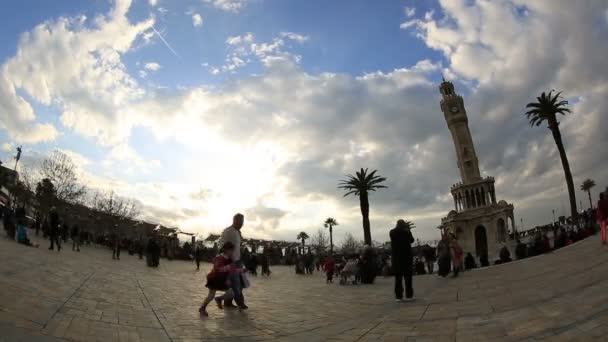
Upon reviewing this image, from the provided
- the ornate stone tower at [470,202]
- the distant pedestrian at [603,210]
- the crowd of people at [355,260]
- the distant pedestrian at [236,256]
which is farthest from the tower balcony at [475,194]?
the distant pedestrian at [236,256]

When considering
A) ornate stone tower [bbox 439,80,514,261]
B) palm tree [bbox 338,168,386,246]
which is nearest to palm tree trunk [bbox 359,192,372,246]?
palm tree [bbox 338,168,386,246]

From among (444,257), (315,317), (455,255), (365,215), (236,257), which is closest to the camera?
(315,317)

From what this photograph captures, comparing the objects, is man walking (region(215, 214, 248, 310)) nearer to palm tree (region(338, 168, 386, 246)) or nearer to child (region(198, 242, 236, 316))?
child (region(198, 242, 236, 316))

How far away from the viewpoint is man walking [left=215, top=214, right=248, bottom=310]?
245 inches

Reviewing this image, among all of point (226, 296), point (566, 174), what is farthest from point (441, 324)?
point (566, 174)

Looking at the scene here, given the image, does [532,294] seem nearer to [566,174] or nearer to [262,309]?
[262,309]

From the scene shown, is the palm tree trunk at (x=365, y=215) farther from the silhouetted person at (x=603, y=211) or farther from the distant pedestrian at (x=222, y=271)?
the distant pedestrian at (x=222, y=271)

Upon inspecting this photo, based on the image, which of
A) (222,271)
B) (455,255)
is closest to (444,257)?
(455,255)

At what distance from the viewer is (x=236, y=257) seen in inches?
252

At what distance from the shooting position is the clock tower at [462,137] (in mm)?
61500

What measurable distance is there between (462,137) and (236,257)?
209 feet

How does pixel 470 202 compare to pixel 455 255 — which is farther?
pixel 470 202

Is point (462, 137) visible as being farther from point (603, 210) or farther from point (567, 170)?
point (603, 210)

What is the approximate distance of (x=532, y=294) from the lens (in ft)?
17.7
